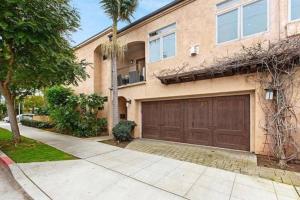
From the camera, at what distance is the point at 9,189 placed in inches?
204

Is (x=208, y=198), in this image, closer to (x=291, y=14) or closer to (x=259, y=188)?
(x=259, y=188)

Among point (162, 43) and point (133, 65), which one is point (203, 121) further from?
point (133, 65)

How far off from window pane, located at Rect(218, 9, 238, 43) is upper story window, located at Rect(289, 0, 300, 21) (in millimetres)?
1947

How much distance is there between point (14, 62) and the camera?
29.6 ft

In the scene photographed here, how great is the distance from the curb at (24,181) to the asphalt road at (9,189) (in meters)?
0.10

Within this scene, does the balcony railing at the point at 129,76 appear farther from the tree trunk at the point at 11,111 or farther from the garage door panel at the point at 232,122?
the tree trunk at the point at 11,111

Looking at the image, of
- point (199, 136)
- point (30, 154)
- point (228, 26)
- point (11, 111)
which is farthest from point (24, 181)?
point (228, 26)

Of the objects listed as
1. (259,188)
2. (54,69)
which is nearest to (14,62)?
(54,69)

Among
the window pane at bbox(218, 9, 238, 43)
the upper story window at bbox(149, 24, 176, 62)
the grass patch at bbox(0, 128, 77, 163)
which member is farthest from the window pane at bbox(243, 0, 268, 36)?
the grass patch at bbox(0, 128, 77, 163)

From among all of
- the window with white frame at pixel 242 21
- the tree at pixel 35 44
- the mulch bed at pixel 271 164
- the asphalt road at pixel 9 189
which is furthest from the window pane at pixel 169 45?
the asphalt road at pixel 9 189

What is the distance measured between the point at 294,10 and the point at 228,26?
238 centimetres

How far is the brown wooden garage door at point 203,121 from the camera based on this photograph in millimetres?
8453

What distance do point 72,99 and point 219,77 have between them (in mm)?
10056

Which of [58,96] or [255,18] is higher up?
[255,18]
